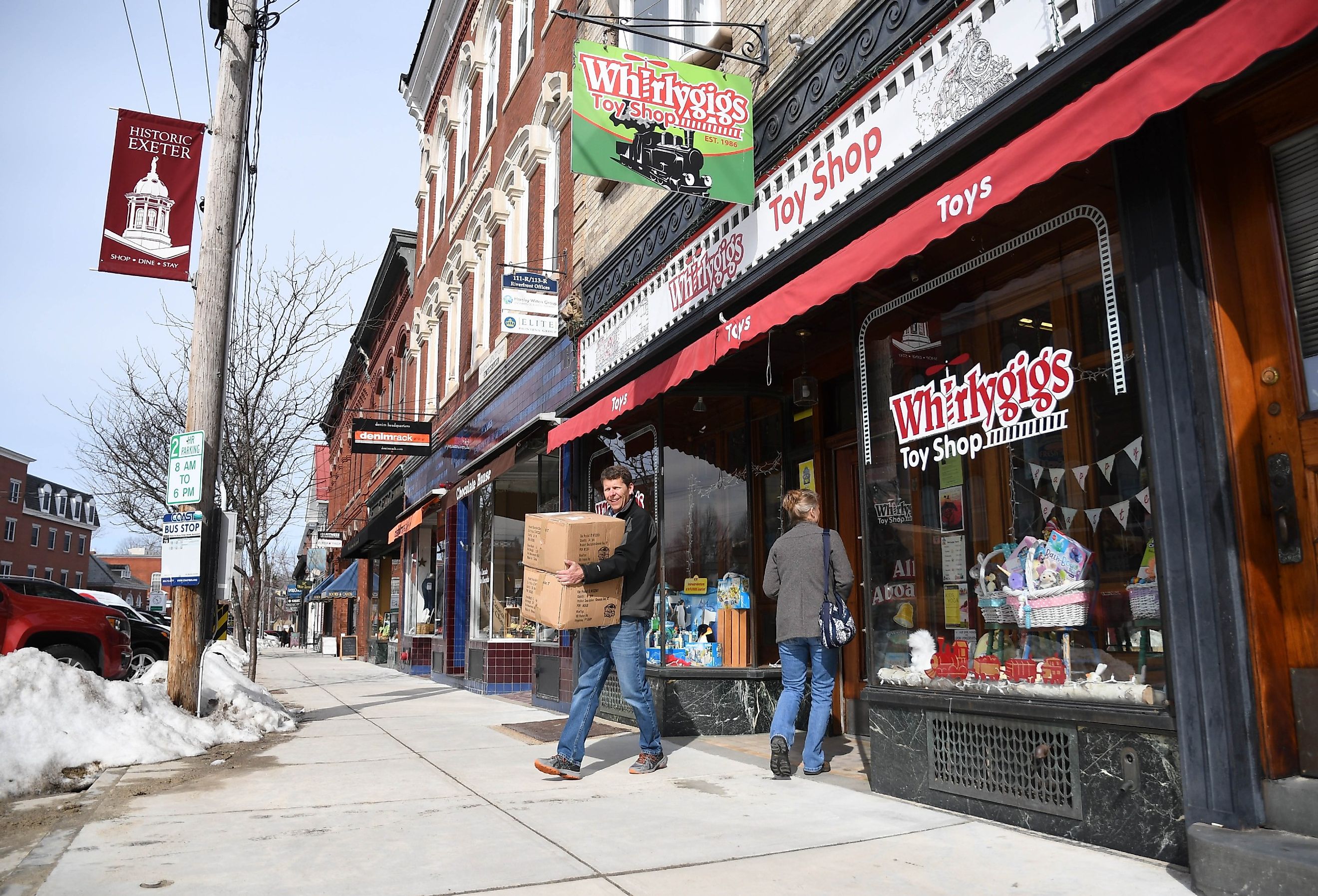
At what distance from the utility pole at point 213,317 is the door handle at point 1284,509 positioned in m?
7.90

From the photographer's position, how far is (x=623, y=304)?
9.41 metres

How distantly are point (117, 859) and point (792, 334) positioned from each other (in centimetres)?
566

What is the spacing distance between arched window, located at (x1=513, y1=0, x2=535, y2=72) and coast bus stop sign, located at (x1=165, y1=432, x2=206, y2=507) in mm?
8931

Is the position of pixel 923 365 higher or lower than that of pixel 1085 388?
higher

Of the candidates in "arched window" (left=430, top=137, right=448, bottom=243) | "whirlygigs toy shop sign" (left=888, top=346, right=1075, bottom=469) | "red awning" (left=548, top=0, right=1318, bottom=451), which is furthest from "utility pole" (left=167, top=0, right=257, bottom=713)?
"arched window" (left=430, top=137, right=448, bottom=243)

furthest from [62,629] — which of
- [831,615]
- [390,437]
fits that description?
[831,615]

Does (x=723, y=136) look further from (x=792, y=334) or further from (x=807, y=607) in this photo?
(x=807, y=607)

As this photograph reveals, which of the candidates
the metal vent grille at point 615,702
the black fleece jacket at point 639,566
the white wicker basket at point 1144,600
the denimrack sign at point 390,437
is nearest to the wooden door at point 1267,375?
the white wicker basket at point 1144,600

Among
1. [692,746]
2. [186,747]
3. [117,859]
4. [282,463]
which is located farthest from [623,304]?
[282,463]

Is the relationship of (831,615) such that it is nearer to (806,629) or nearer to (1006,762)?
(806,629)

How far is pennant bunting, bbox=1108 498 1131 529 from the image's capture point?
4.38m

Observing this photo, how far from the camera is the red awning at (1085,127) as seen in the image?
3.21 metres

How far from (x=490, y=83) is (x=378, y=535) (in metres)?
10.6

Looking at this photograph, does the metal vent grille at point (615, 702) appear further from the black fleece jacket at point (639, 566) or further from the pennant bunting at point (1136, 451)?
the pennant bunting at point (1136, 451)
